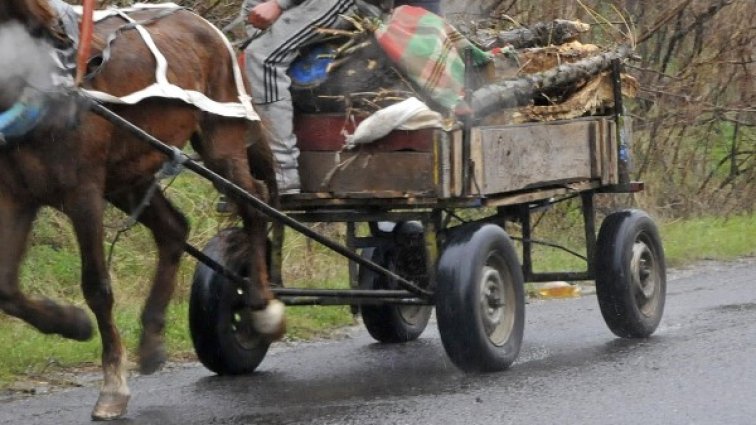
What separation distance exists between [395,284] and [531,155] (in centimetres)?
112

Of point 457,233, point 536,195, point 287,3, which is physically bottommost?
point 457,233

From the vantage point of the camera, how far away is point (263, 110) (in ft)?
23.0

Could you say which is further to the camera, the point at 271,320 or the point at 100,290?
the point at 271,320

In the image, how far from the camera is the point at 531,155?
7.21 meters

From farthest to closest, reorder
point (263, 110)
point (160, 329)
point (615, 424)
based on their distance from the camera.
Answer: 1. point (263, 110)
2. point (160, 329)
3. point (615, 424)

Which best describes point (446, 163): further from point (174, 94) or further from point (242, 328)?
point (242, 328)

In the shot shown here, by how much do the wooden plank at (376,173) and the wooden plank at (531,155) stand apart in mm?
269

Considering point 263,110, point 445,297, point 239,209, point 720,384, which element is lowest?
point 720,384

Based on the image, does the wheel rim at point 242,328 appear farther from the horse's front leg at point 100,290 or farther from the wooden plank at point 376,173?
the horse's front leg at point 100,290

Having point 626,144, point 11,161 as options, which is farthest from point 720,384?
point 11,161

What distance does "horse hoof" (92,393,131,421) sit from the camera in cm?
593

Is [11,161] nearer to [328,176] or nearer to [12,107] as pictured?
[12,107]

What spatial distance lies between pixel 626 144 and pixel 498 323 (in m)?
1.68

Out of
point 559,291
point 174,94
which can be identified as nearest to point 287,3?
point 174,94
